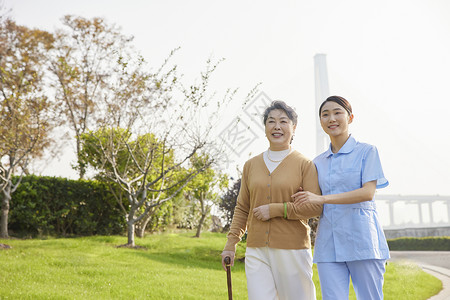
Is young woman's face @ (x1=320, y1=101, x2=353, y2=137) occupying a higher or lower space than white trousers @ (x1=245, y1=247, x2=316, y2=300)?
higher

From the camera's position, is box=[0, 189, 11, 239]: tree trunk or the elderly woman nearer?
the elderly woman

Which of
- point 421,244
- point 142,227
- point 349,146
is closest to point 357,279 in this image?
point 349,146

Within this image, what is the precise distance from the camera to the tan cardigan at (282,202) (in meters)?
2.13

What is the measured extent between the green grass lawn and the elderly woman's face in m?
2.65

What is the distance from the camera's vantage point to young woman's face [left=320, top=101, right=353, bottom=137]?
2150mm

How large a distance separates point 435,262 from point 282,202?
772cm

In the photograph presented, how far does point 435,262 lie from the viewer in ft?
28.2

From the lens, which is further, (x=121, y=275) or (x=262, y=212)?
(x=121, y=275)

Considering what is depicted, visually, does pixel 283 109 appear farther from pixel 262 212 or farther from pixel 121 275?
pixel 121 275

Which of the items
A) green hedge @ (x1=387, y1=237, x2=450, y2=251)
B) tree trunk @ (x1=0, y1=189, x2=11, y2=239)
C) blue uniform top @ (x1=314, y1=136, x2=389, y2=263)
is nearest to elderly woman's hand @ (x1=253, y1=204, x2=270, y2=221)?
blue uniform top @ (x1=314, y1=136, x2=389, y2=263)

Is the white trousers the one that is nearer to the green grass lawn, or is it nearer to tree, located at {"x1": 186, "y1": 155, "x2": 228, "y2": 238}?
the green grass lawn

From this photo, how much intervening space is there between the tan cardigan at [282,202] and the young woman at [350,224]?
67 millimetres

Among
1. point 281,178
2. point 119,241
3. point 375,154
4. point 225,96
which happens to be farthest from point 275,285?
point 119,241

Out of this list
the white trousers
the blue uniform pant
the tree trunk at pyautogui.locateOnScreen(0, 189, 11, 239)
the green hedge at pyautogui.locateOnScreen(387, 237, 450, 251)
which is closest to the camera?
the blue uniform pant
